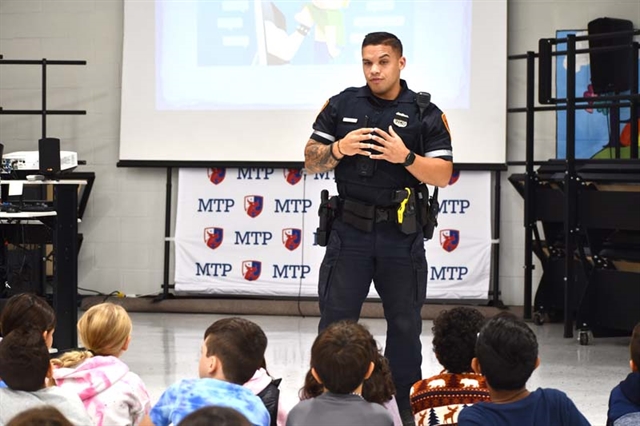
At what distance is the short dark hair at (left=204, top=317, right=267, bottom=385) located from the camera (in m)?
2.91

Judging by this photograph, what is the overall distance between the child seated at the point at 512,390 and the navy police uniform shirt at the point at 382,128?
1584 mm

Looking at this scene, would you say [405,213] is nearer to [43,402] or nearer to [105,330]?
[105,330]

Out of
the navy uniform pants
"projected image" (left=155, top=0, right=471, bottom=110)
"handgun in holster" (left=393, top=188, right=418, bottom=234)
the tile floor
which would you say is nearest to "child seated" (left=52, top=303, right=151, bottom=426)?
the navy uniform pants

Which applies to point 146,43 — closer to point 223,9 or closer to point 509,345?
point 223,9

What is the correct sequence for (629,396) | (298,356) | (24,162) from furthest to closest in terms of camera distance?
(24,162) < (298,356) < (629,396)

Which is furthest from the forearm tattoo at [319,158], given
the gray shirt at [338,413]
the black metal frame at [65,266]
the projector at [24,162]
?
the projector at [24,162]

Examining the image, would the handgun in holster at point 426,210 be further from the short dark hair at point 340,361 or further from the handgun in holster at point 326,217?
the short dark hair at point 340,361

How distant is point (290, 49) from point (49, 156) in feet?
8.98

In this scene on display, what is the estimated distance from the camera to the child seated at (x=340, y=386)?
106 inches

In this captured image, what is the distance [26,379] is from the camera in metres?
2.74

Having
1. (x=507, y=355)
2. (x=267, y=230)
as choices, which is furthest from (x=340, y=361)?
(x=267, y=230)

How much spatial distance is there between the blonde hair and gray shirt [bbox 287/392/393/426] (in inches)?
35.7

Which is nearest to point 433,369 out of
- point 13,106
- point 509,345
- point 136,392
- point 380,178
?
point 380,178

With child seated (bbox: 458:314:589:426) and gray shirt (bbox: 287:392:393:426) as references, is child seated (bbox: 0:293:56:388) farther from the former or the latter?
child seated (bbox: 458:314:589:426)
